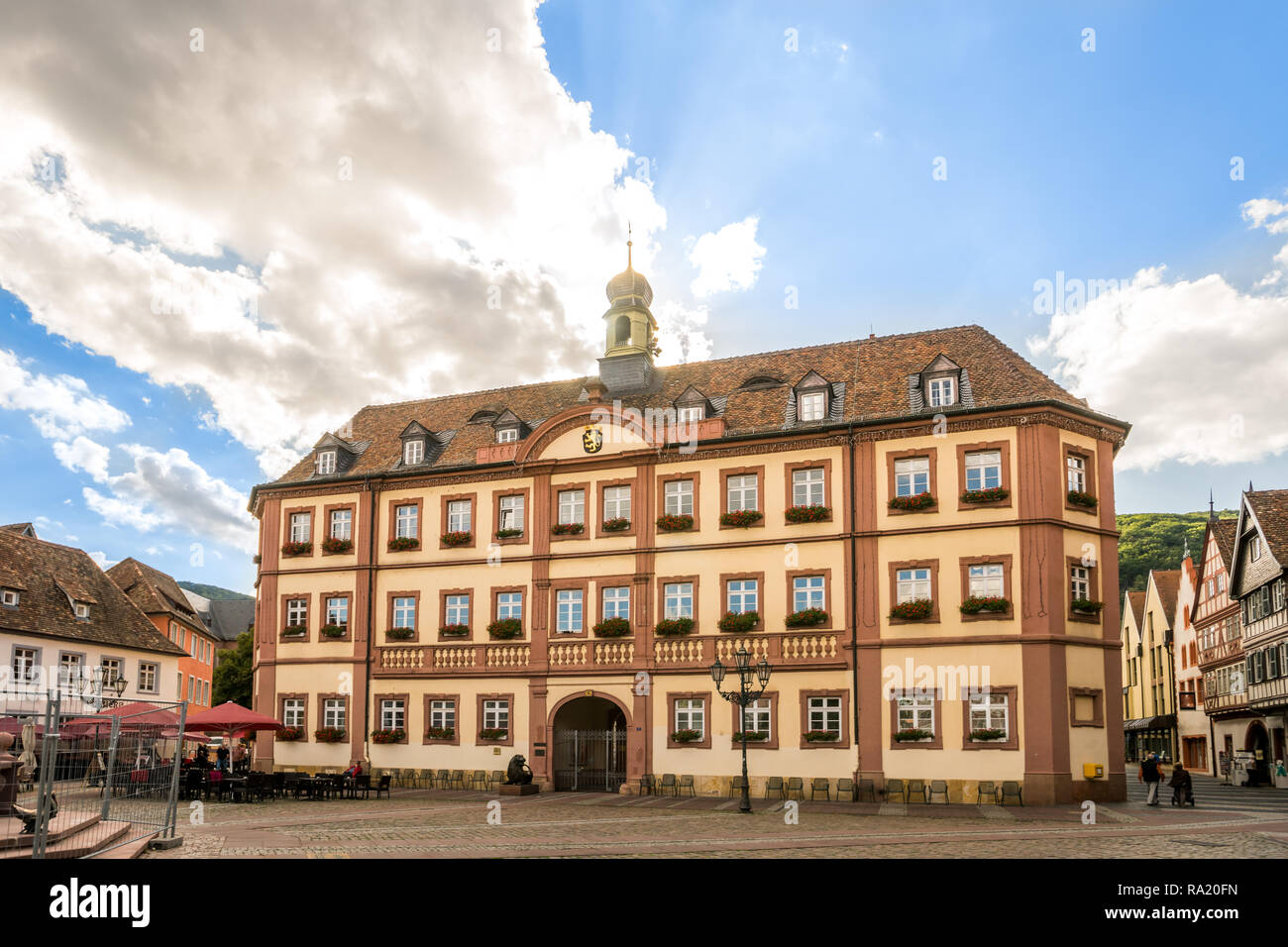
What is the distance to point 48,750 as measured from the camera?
46.0ft

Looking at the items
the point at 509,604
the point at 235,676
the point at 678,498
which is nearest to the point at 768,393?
the point at 678,498

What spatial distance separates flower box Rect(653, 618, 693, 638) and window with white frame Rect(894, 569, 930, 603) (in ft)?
20.9

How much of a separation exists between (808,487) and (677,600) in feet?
17.6

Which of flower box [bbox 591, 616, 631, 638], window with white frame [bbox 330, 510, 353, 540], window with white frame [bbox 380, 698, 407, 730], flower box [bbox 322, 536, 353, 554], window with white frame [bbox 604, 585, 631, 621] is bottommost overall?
window with white frame [bbox 380, 698, 407, 730]

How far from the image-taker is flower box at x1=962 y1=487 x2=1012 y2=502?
3291 cm

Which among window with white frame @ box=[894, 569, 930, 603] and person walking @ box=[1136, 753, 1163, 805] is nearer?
person walking @ box=[1136, 753, 1163, 805]

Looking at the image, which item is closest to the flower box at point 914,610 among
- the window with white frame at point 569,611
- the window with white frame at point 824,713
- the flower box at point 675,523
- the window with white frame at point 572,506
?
the window with white frame at point 824,713

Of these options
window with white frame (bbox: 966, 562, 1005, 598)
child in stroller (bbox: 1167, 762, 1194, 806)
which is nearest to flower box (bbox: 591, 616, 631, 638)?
window with white frame (bbox: 966, 562, 1005, 598)

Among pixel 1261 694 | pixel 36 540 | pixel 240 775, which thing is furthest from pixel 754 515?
pixel 36 540

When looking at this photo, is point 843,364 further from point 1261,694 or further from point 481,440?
point 1261,694

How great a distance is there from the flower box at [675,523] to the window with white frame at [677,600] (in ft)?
5.59

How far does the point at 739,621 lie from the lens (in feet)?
116

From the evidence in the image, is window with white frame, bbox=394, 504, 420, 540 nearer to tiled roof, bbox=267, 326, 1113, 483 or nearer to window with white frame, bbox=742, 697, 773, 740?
tiled roof, bbox=267, 326, 1113, 483

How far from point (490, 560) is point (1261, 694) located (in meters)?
33.1
